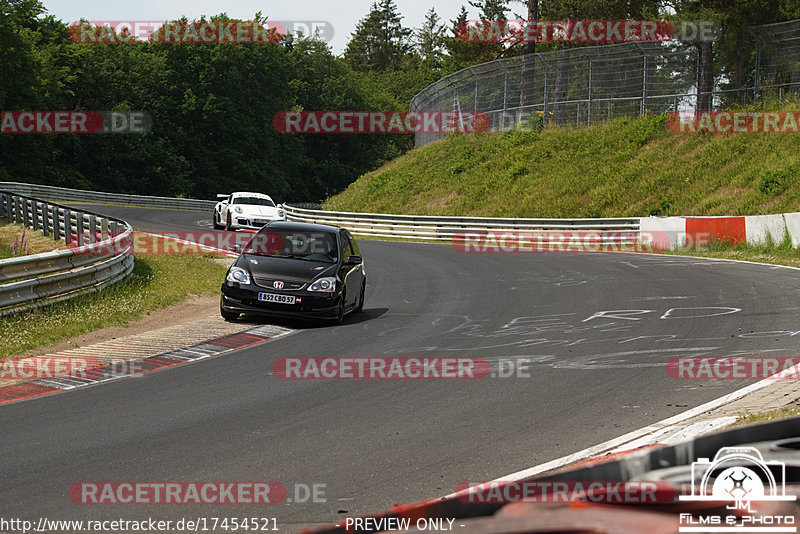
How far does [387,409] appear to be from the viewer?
747 centimetres

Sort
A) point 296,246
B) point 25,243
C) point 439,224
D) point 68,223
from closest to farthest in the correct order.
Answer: point 296,246 → point 68,223 → point 25,243 → point 439,224

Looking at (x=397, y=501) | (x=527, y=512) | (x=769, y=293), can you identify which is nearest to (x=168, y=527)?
(x=397, y=501)

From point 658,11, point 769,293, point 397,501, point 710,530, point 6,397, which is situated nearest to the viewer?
point 710,530

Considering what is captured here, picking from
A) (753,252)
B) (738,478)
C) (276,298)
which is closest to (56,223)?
(276,298)

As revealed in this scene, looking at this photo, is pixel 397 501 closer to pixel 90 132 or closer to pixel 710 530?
pixel 710 530

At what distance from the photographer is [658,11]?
44406 mm

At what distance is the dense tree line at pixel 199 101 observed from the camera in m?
60.7

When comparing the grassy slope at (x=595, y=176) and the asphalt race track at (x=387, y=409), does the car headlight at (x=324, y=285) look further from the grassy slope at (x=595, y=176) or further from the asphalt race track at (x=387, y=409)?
the grassy slope at (x=595, y=176)

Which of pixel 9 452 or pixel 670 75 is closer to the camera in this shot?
pixel 9 452

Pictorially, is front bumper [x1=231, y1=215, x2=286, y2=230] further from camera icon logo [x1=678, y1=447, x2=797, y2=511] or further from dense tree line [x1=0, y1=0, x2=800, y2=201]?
camera icon logo [x1=678, y1=447, x2=797, y2=511]

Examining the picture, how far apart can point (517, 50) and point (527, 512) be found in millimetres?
56154

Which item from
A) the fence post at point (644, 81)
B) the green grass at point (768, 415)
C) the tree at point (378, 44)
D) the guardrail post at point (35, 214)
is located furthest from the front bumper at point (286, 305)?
the tree at point (378, 44)

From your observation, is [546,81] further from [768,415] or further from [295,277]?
[768,415]

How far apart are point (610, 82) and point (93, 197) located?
3150 cm
